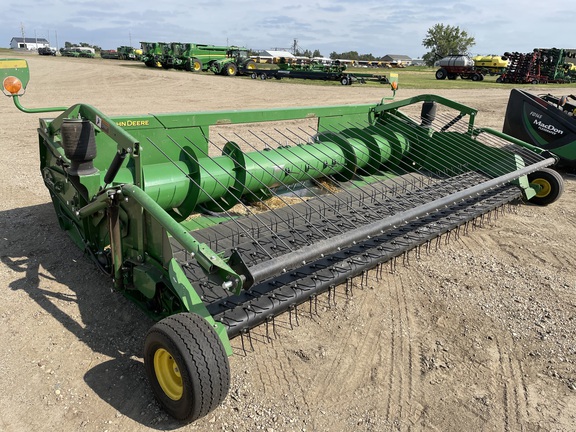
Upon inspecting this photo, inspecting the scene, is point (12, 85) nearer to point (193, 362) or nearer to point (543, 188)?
point (193, 362)

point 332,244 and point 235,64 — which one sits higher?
point 235,64

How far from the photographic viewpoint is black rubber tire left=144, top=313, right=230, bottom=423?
2020mm

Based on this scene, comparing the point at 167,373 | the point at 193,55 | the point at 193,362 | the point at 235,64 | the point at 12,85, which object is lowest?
the point at 167,373

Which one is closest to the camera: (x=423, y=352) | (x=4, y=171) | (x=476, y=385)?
(x=476, y=385)

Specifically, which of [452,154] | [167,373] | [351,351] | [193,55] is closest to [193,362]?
[167,373]

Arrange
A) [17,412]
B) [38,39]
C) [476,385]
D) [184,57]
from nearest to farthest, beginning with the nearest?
[17,412]
[476,385]
[184,57]
[38,39]

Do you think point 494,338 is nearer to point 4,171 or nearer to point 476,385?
point 476,385

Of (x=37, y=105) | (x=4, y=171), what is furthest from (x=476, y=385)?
(x=37, y=105)

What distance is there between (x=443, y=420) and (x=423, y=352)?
55 centimetres

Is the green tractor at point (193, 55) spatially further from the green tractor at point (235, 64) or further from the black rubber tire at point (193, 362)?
the black rubber tire at point (193, 362)

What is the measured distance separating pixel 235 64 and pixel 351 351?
86.4 ft

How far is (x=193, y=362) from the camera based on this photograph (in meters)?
2.01

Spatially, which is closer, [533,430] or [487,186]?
[533,430]

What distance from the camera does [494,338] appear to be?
2980 millimetres
